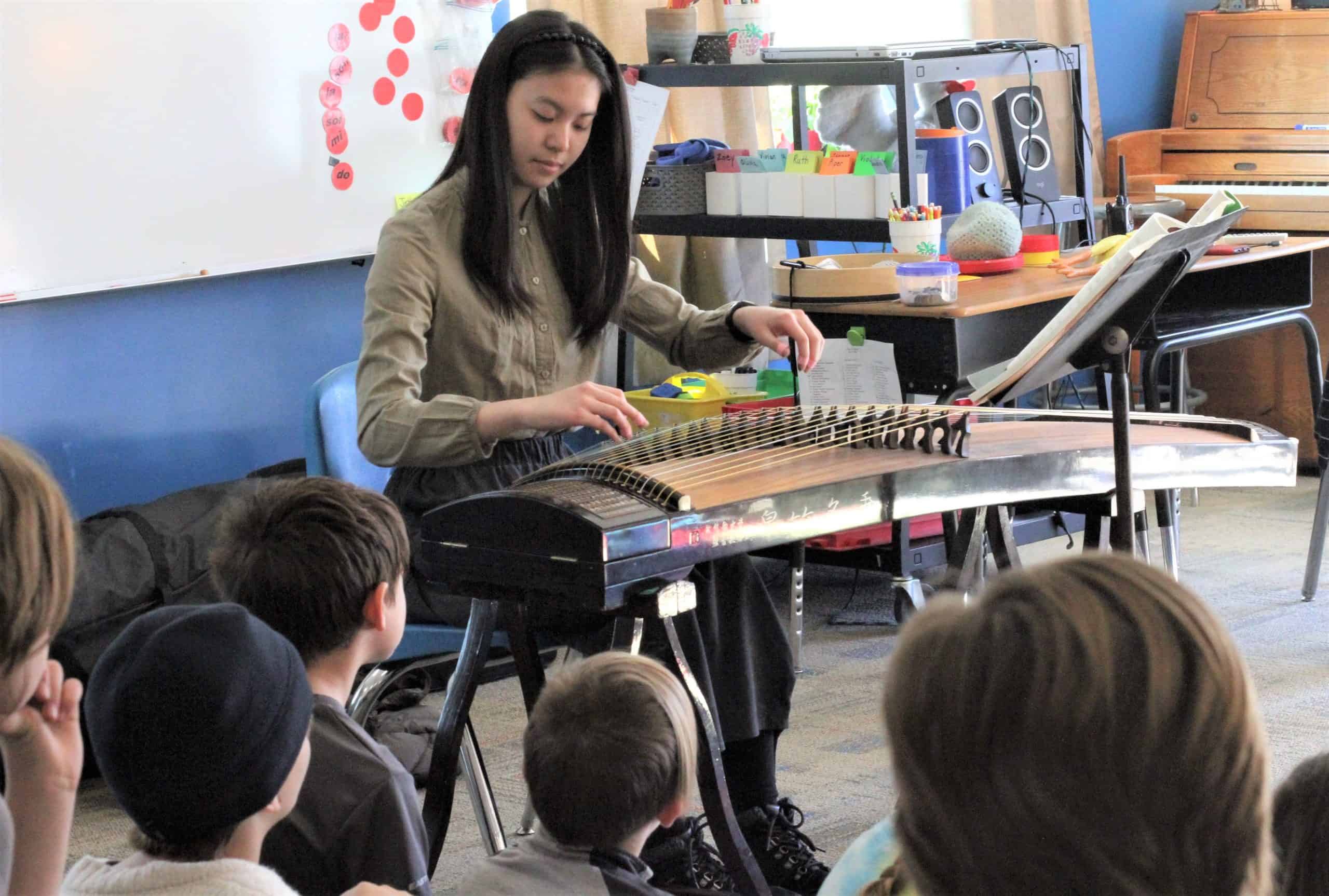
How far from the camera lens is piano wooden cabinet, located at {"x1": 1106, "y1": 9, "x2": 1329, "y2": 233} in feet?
14.7

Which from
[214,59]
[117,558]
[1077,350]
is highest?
[214,59]

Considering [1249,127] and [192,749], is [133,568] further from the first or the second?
[1249,127]

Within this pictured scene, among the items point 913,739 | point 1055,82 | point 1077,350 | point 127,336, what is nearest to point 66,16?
point 127,336

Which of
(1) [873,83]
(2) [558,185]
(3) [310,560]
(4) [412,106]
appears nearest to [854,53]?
(1) [873,83]

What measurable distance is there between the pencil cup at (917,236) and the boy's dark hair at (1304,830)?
2.18 m

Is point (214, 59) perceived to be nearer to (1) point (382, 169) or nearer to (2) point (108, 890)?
(1) point (382, 169)

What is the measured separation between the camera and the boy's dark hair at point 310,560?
151cm

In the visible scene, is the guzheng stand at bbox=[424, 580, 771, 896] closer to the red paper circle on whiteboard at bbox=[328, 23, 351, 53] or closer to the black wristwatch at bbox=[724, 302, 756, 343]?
the black wristwatch at bbox=[724, 302, 756, 343]

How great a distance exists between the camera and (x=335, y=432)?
2176mm

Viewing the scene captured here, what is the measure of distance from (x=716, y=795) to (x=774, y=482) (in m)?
0.37

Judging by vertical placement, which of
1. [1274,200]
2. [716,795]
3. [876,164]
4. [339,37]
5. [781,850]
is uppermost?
[339,37]

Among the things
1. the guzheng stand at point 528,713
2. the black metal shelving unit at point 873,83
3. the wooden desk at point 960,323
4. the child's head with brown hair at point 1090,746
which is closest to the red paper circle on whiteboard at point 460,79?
the black metal shelving unit at point 873,83

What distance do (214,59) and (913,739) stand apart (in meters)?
2.72

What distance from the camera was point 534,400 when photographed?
179 centimetres
